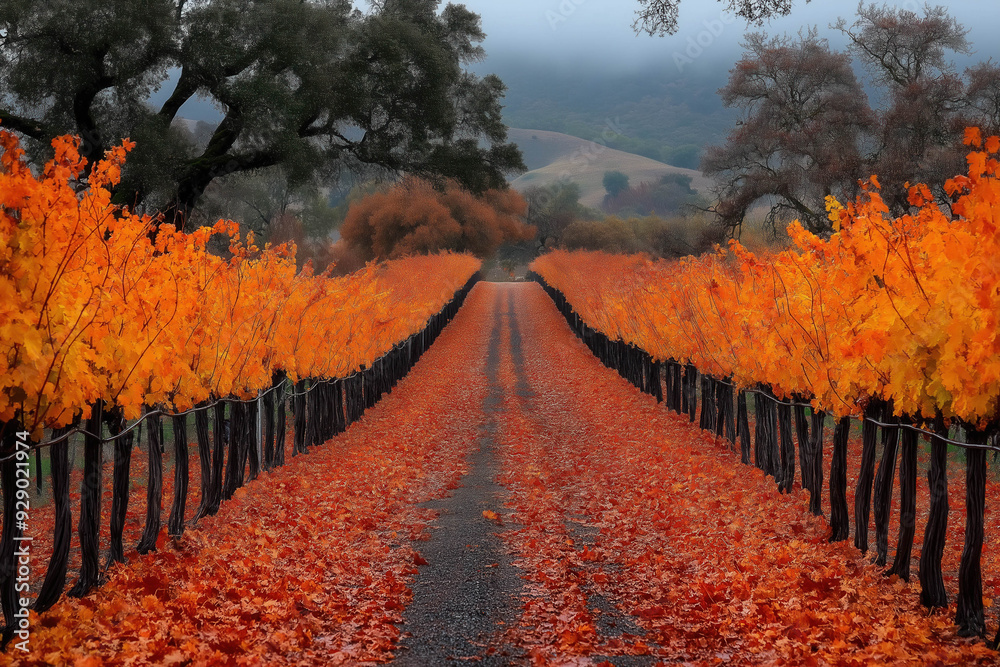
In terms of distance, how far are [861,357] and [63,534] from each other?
7379 millimetres

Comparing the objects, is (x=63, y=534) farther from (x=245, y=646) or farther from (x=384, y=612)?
(x=384, y=612)

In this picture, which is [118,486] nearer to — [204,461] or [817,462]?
[204,461]

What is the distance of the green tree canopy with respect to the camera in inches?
781

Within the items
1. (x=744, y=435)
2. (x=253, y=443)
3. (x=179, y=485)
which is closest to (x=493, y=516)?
(x=179, y=485)

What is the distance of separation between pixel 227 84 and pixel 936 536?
20.7m

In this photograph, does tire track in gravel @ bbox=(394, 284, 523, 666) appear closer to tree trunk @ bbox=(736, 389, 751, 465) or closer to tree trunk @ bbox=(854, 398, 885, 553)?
tree trunk @ bbox=(854, 398, 885, 553)

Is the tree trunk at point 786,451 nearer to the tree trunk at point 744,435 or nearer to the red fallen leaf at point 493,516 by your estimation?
the tree trunk at point 744,435

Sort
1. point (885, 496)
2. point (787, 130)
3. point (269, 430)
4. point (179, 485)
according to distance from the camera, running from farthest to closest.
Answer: point (787, 130), point (269, 430), point (179, 485), point (885, 496)

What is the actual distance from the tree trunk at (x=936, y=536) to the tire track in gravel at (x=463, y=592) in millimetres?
3648

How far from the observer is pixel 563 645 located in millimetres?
6094

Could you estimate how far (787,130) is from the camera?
35.1m

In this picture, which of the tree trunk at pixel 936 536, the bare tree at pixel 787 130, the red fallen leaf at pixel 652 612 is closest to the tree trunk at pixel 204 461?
the red fallen leaf at pixel 652 612

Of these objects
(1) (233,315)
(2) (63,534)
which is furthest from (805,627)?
(1) (233,315)

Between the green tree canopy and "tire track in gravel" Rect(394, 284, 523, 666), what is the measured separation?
13.5 meters
